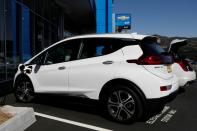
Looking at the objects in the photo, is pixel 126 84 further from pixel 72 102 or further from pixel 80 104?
pixel 72 102

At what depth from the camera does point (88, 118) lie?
24.1 ft

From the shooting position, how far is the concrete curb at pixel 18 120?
5520 mm

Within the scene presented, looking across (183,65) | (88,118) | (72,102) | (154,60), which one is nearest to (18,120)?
(88,118)

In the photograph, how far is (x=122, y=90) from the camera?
682 centimetres

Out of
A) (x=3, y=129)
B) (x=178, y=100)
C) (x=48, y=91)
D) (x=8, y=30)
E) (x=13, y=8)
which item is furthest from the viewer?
(x=13, y=8)

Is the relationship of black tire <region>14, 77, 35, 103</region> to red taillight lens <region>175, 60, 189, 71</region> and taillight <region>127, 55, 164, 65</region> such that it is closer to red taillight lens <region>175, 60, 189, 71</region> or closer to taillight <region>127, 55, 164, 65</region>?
taillight <region>127, 55, 164, 65</region>

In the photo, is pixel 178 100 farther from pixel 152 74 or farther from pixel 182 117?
pixel 152 74

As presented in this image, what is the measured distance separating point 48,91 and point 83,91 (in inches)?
44.6

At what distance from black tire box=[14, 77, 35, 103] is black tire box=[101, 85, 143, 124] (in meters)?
2.28

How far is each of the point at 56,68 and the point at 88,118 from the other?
1.42 m

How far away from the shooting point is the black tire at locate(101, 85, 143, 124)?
6.66 metres

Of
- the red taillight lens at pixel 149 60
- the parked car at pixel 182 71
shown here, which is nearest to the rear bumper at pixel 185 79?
the parked car at pixel 182 71

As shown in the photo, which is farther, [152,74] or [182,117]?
[182,117]

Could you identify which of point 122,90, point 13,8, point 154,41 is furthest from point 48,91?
point 13,8
